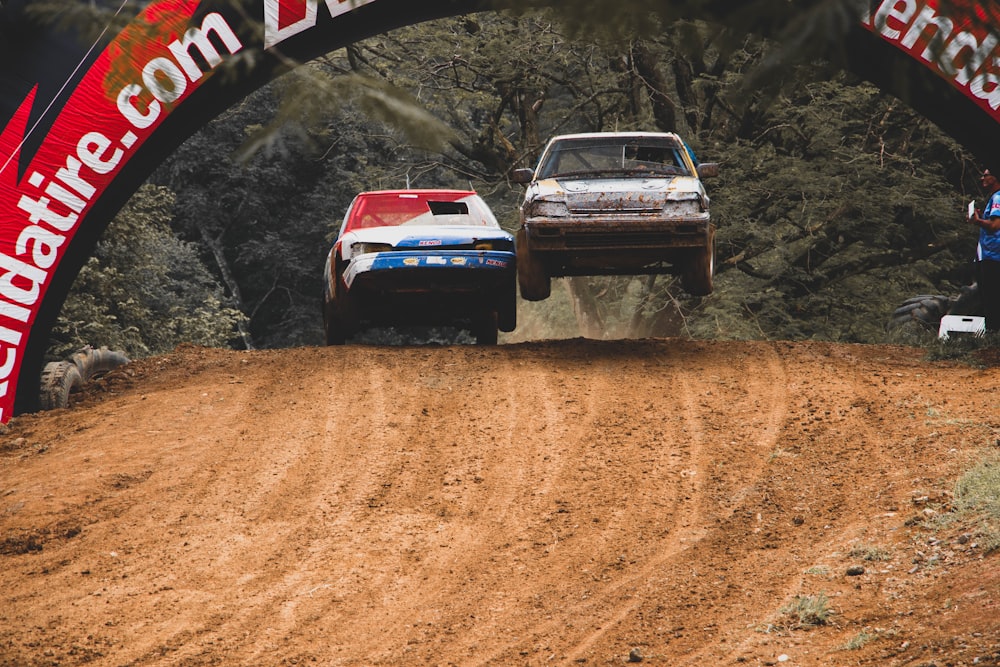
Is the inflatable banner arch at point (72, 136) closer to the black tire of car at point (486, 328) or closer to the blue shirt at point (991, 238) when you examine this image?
the blue shirt at point (991, 238)

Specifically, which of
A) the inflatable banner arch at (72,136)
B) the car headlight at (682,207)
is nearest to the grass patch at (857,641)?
the inflatable banner arch at (72,136)

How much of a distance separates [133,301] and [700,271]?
17039mm

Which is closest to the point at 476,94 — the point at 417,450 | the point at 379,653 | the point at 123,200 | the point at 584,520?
the point at 123,200

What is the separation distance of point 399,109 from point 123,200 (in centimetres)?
962

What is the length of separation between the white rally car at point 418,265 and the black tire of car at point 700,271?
6.40ft

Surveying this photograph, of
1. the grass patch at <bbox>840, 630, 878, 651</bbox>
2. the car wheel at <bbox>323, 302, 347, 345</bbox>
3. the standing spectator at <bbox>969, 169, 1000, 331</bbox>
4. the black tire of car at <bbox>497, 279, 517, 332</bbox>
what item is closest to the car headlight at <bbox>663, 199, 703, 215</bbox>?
the black tire of car at <bbox>497, 279, 517, 332</bbox>

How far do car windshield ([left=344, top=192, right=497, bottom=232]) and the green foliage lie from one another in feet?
35.4

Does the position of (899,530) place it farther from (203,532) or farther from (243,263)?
(243,263)

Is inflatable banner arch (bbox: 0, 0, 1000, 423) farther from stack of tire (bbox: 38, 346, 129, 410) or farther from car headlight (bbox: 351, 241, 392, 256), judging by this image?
car headlight (bbox: 351, 241, 392, 256)

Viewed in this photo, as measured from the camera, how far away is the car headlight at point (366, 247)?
12.6 meters

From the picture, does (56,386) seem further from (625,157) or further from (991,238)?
(991,238)

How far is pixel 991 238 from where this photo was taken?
12008 mm

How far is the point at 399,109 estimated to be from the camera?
3033mm

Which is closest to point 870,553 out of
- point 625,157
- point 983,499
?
point 983,499
